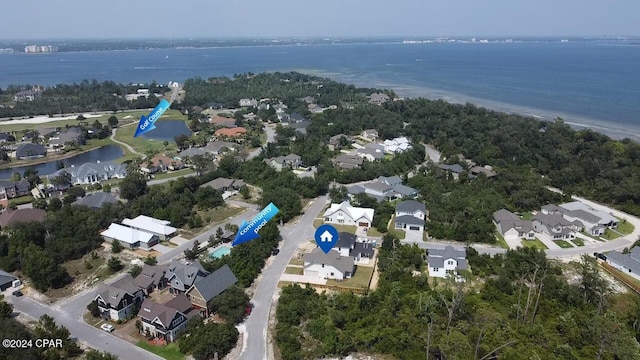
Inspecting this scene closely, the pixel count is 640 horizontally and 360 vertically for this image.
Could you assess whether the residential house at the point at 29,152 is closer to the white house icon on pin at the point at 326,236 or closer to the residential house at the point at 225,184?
the residential house at the point at 225,184

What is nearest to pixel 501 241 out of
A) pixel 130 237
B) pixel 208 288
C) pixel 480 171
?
pixel 480 171

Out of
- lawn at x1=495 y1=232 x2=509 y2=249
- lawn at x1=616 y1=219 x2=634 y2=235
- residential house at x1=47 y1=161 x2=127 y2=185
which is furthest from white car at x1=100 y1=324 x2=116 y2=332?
lawn at x1=616 y1=219 x2=634 y2=235

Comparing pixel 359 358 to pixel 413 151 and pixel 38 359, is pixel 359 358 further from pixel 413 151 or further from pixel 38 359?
pixel 413 151

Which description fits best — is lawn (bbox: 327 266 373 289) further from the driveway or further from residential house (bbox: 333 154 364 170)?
residential house (bbox: 333 154 364 170)

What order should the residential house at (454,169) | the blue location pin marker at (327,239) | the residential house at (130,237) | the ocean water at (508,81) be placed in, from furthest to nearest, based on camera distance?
the ocean water at (508,81), the residential house at (454,169), the residential house at (130,237), the blue location pin marker at (327,239)

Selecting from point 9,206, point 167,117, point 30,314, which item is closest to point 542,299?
point 30,314

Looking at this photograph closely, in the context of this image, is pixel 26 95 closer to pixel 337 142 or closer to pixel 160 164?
pixel 160 164

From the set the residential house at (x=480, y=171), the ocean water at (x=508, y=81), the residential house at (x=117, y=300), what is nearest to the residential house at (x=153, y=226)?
the residential house at (x=117, y=300)

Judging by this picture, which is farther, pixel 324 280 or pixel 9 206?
pixel 9 206
